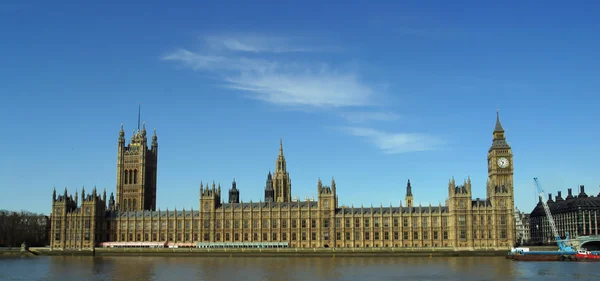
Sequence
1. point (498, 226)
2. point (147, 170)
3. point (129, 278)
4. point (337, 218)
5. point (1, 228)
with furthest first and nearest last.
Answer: point (147, 170) → point (1, 228) → point (337, 218) → point (498, 226) → point (129, 278)

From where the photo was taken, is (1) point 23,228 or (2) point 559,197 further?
(2) point 559,197

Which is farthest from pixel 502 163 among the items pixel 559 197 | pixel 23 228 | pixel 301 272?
pixel 23 228

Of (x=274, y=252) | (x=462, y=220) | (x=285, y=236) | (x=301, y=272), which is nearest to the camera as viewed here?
(x=301, y=272)

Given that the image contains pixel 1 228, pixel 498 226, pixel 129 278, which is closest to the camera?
pixel 129 278

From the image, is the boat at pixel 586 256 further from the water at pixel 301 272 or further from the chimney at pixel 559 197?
the chimney at pixel 559 197

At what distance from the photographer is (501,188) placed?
147500 millimetres

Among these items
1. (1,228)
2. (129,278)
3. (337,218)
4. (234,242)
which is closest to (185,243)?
(234,242)

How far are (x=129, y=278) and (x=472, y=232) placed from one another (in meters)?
82.3

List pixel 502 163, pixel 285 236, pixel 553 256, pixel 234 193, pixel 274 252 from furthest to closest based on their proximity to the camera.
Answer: pixel 234 193, pixel 502 163, pixel 285 236, pixel 274 252, pixel 553 256

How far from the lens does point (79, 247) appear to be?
159250mm

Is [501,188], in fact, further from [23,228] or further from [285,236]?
[23,228]

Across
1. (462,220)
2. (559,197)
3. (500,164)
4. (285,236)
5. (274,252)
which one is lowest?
(274,252)

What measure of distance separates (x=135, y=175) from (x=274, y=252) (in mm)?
62450

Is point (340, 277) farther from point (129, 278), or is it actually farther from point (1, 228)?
point (1, 228)
